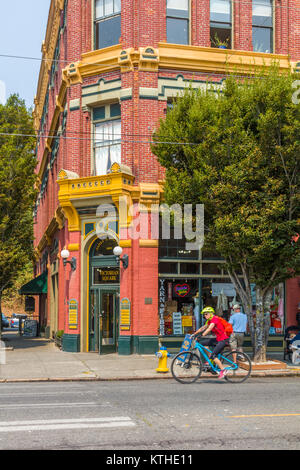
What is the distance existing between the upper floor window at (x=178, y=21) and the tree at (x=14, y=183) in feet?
23.6

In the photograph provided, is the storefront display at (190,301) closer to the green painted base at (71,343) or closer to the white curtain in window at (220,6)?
the green painted base at (71,343)

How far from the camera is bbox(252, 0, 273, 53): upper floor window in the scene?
2144 cm

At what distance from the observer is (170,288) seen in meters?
19.8

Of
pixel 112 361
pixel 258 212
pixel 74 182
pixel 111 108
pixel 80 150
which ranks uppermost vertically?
pixel 111 108

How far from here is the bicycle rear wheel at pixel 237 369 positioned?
13.3 m

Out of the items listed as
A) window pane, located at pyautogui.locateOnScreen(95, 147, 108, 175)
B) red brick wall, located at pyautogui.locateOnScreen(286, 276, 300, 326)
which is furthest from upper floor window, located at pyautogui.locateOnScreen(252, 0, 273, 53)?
red brick wall, located at pyautogui.locateOnScreen(286, 276, 300, 326)

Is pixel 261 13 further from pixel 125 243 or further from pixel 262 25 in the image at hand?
pixel 125 243

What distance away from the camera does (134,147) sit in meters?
19.9

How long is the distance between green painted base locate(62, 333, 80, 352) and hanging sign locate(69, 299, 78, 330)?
1.13 feet
